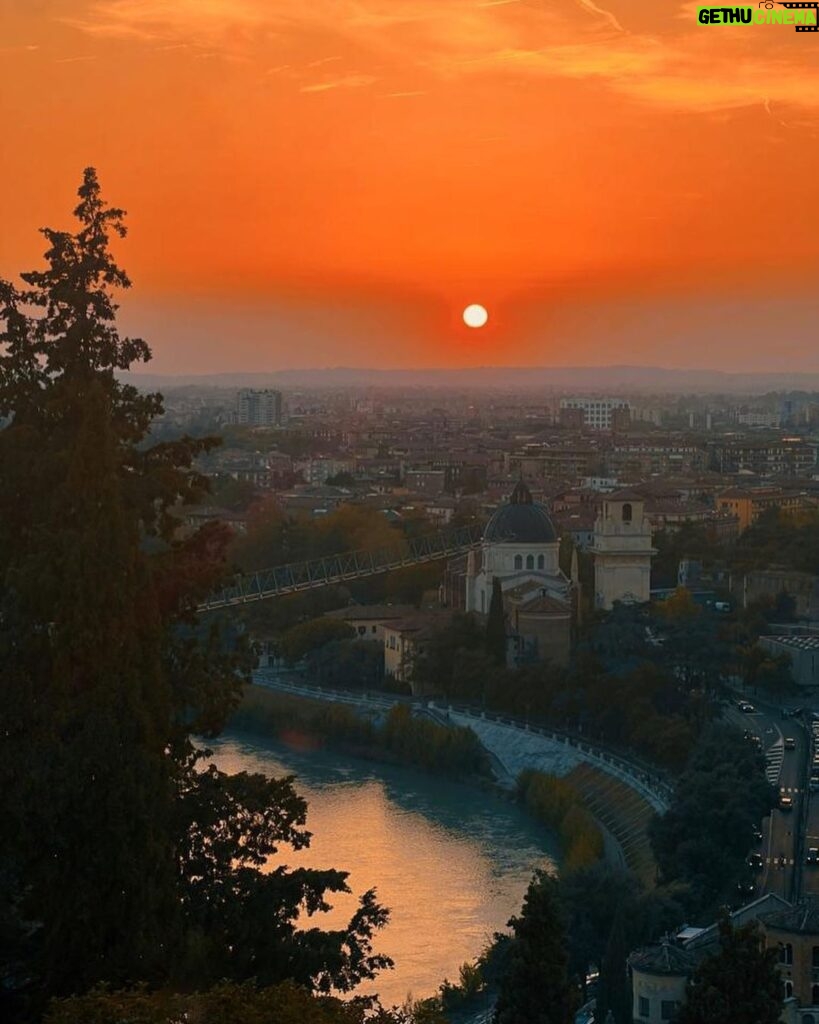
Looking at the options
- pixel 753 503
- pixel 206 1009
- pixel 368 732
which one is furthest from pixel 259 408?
pixel 206 1009

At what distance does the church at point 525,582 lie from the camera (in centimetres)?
1712

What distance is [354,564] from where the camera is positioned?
77.9 feet

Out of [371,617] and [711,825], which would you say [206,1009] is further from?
[371,617]

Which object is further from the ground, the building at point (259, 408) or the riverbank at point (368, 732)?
the building at point (259, 408)

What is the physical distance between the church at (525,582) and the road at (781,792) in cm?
185

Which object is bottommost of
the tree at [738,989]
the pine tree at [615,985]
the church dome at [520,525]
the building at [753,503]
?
the pine tree at [615,985]

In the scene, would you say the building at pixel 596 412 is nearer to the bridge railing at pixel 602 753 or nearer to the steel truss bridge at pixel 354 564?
the steel truss bridge at pixel 354 564

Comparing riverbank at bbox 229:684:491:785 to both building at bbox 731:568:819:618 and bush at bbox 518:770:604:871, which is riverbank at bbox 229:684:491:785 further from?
building at bbox 731:568:819:618

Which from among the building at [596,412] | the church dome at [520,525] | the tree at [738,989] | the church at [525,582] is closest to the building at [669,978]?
the tree at [738,989]

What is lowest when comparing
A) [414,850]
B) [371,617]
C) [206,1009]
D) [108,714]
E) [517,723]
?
[414,850]

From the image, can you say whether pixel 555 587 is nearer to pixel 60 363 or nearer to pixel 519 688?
pixel 519 688

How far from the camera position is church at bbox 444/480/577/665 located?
56.2ft

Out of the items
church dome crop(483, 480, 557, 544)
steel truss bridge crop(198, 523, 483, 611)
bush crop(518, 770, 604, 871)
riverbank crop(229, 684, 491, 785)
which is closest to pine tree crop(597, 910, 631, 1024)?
bush crop(518, 770, 604, 871)

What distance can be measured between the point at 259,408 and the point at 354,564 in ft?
155
